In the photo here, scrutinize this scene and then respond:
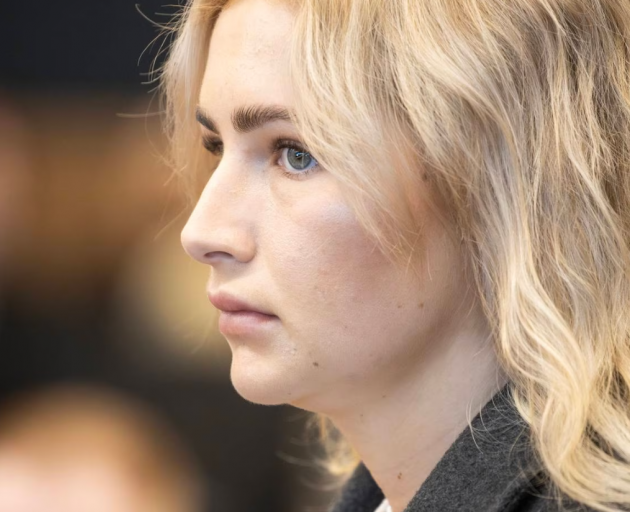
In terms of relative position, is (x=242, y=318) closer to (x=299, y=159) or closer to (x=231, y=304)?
(x=231, y=304)

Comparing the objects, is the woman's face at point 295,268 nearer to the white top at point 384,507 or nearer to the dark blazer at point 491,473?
the dark blazer at point 491,473

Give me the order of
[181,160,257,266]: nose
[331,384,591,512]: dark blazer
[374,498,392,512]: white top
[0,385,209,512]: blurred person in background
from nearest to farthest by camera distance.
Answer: [331,384,591,512]: dark blazer, [181,160,257,266]: nose, [374,498,392,512]: white top, [0,385,209,512]: blurred person in background

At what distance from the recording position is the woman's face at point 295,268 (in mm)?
979

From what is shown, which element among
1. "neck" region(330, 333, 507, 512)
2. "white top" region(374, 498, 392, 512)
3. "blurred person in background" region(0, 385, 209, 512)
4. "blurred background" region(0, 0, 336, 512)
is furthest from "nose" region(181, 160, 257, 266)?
"blurred person in background" region(0, 385, 209, 512)

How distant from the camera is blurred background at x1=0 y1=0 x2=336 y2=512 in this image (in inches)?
84.0

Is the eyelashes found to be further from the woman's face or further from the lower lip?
the lower lip

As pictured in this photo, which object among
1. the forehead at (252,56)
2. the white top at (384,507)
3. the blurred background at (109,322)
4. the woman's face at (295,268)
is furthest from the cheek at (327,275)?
the blurred background at (109,322)

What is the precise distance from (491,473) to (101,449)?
1417mm

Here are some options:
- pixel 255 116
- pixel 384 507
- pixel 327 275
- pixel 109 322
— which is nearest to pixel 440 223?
pixel 327 275

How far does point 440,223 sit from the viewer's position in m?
0.99

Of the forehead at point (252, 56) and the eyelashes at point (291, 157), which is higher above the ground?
the forehead at point (252, 56)

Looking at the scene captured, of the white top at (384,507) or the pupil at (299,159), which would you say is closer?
the pupil at (299,159)

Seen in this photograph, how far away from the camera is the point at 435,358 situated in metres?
1.03

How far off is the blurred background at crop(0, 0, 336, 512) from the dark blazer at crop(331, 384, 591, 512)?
1.18m
